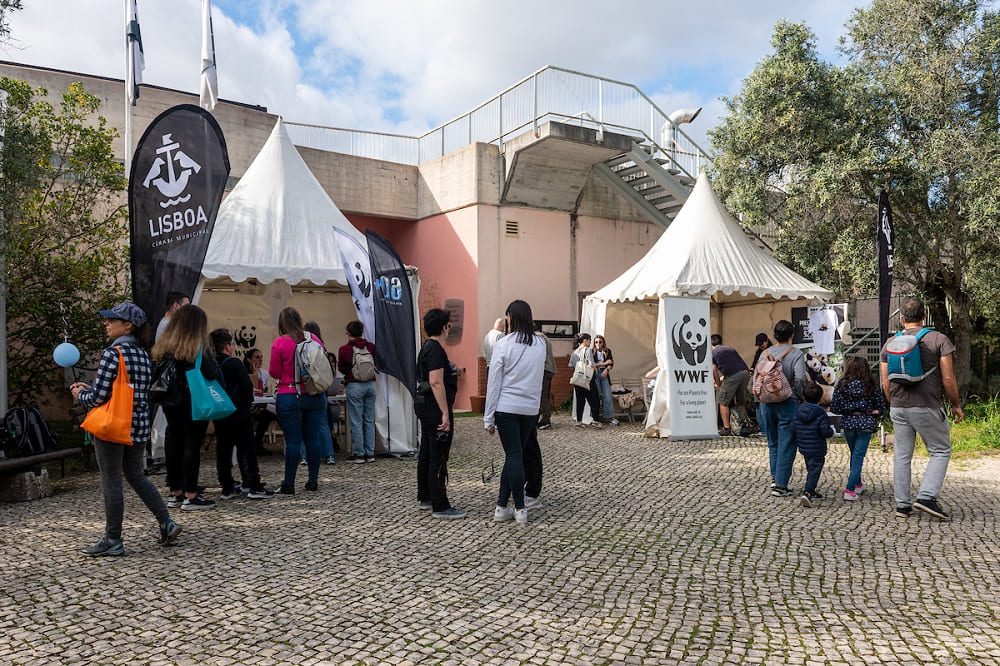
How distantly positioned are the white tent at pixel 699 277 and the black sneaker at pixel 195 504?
22.3 feet

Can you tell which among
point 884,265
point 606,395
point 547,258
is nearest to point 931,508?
point 884,265

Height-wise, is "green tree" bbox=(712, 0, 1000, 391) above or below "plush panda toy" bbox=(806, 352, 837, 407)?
above

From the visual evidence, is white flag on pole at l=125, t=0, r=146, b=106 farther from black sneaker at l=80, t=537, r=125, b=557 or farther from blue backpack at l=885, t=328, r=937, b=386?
blue backpack at l=885, t=328, r=937, b=386

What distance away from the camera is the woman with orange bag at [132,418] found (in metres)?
4.66

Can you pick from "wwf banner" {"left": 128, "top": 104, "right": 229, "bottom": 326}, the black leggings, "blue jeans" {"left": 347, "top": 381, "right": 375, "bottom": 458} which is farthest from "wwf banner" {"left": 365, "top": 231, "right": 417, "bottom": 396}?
the black leggings

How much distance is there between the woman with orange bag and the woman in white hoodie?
2.37 meters

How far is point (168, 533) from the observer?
5027 millimetres

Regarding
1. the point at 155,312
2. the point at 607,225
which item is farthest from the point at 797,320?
the point at 155,312

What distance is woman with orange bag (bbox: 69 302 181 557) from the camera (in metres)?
4.66

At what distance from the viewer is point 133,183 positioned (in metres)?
7.46

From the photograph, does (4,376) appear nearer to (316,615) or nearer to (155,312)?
(155,312)

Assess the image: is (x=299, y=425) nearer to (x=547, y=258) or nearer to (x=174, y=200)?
(x=174, y=200)

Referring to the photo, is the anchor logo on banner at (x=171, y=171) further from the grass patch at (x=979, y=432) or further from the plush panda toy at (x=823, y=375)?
the grass patch at (x=979, y=432)

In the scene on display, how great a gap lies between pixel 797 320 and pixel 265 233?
29.0ft
